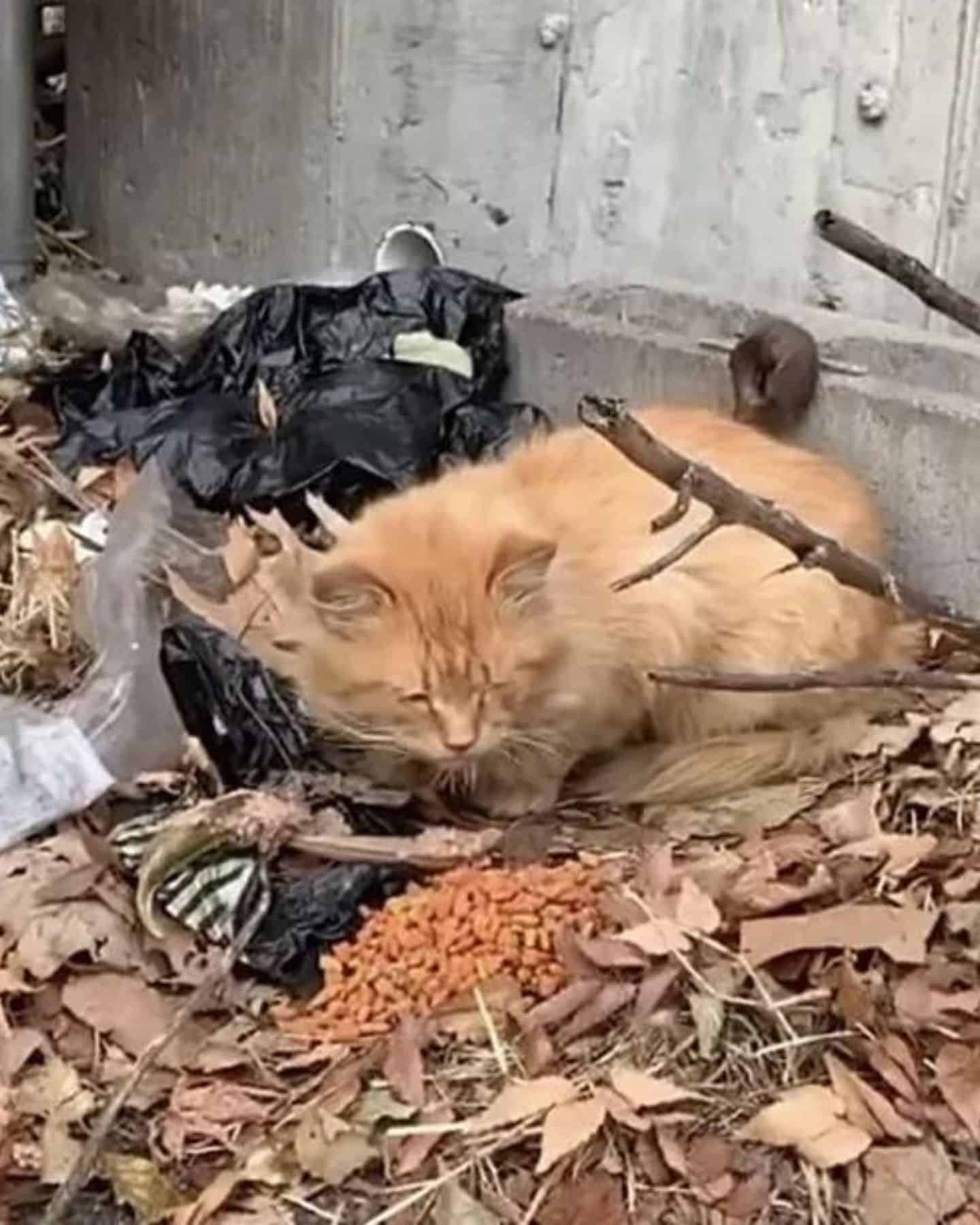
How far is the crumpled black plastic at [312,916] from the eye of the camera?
3396mm

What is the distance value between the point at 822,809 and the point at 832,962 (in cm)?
55

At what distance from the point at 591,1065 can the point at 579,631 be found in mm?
950

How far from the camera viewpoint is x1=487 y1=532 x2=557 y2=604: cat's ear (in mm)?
3729

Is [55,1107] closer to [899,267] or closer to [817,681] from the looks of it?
[817,681]

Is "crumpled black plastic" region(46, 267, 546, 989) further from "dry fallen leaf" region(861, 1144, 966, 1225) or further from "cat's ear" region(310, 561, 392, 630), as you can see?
"dry fallen leaf" region(861, 1144, 966, 1225)

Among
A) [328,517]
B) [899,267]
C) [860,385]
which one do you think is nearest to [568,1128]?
[899,267]

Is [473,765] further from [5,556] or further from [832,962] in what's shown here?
[5,556]

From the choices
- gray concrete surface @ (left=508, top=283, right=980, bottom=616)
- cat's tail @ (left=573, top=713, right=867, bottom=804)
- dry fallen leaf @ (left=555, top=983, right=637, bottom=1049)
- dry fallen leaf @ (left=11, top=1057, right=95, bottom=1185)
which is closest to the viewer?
dry fallen leaf @ (left=11, top=1057, right=95, bottom=1185)

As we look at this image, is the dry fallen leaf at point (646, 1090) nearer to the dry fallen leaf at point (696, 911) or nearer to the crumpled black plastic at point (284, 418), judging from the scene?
the dry fallen leaf at point (696, 911)

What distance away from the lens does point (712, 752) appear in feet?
13.0

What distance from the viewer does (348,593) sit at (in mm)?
3701

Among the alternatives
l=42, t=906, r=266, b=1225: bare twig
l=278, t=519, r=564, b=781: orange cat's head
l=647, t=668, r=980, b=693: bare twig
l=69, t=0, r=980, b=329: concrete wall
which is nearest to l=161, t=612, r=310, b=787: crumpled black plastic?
l=278, t=519, r=564, b=781: orange cat's head

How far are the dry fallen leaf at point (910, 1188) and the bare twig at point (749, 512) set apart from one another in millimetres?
661

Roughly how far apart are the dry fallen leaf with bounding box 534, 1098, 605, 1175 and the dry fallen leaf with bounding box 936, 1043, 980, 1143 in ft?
1.41
